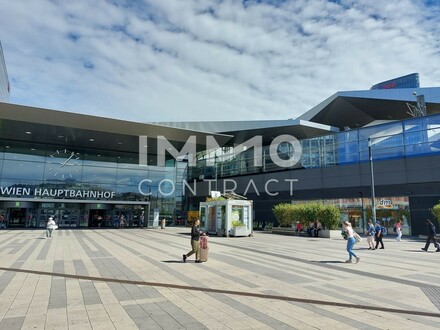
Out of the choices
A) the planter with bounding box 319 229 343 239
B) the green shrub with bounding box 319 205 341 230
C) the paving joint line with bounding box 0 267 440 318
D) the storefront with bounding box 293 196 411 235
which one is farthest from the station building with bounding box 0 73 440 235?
the paving joint line with bounding box 0 267 440 318

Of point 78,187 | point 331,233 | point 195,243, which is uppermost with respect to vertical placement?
point 78,187

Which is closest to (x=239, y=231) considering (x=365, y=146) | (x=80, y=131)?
(x=365, y=146)

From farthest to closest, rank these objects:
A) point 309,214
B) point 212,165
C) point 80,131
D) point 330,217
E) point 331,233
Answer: point 212,165
point 80,131
point 309,214
point 330,217
point 331,233

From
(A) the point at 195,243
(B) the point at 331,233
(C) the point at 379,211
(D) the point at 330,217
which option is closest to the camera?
(A) the point at 195,243

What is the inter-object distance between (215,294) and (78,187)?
3249 centimetres

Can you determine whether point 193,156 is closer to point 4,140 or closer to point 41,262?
point 4,140

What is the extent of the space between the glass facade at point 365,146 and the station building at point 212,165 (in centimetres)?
9

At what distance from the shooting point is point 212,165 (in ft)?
155

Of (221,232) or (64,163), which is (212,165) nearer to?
(64,163)

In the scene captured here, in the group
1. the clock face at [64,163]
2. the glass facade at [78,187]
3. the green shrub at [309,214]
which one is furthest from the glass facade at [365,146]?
the clock face at [64,163]

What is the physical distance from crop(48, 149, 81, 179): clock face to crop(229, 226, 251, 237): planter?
19738 millimetres

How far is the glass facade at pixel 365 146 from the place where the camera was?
28312 millimetres

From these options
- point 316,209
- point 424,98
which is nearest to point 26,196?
point 316,209

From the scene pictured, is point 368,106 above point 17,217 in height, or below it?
above
